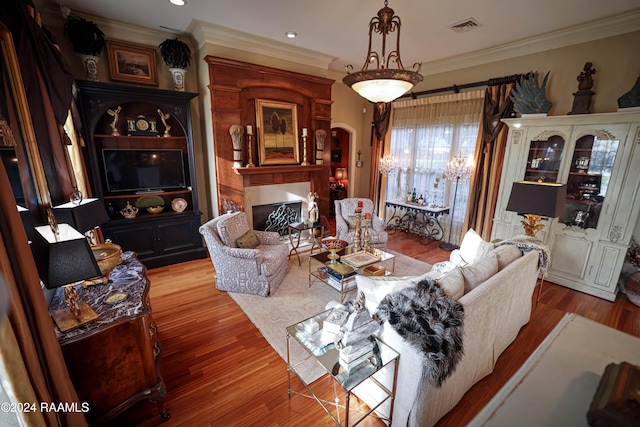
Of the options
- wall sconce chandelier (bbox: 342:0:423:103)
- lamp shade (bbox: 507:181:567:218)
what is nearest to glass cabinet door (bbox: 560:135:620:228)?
lamp shade (bbox: 507:181:567:218)

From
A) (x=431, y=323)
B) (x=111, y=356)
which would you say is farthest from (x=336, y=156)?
(x=111, y=356)

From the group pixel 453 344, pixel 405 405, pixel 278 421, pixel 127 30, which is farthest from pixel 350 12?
pixel 278 421

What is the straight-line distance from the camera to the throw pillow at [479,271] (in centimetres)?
189

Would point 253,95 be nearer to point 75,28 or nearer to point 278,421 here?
point 75,28

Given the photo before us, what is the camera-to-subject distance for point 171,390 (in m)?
2.02

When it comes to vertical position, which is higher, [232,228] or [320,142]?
[320,142]

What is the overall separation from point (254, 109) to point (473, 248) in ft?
12.2

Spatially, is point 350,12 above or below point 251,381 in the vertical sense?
above

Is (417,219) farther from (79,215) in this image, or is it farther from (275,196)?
(79,215)

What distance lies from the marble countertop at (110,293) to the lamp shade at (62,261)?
0.35 m

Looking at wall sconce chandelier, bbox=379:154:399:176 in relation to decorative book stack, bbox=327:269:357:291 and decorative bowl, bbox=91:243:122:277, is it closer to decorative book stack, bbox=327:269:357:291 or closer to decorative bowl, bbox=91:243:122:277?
decorative book stack, bbox=327:269:357:291

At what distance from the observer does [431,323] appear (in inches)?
58.4

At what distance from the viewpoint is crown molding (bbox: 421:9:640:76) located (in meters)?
3.12

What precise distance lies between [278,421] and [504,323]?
1932 millimetres
